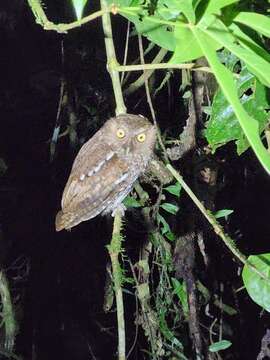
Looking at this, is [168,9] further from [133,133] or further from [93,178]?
[93,178]

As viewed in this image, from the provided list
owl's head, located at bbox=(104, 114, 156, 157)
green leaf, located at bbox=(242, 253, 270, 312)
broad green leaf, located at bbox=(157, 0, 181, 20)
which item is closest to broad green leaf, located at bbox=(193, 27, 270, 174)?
broad green leaf, located at bbox=(157, 0, 181, 20)

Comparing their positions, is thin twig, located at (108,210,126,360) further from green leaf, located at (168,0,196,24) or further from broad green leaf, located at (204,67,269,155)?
green leaf, located at (168,0,196,24)

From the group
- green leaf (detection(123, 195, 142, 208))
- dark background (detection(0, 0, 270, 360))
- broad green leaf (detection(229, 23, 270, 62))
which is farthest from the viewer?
dark background (detection(0, 0, 270, 360))

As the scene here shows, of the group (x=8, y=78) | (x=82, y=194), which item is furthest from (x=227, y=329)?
(x=8, y=78)

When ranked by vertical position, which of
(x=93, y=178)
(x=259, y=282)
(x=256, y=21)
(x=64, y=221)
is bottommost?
(x=259, y=282)

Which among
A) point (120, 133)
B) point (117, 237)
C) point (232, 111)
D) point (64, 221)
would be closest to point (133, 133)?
point (120, 133)

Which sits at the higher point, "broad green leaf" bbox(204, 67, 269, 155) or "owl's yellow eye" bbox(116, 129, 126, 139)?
"owl's yellow eye" bbox(116, 129, 126, 139)

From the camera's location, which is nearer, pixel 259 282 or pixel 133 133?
pixel 259 282
